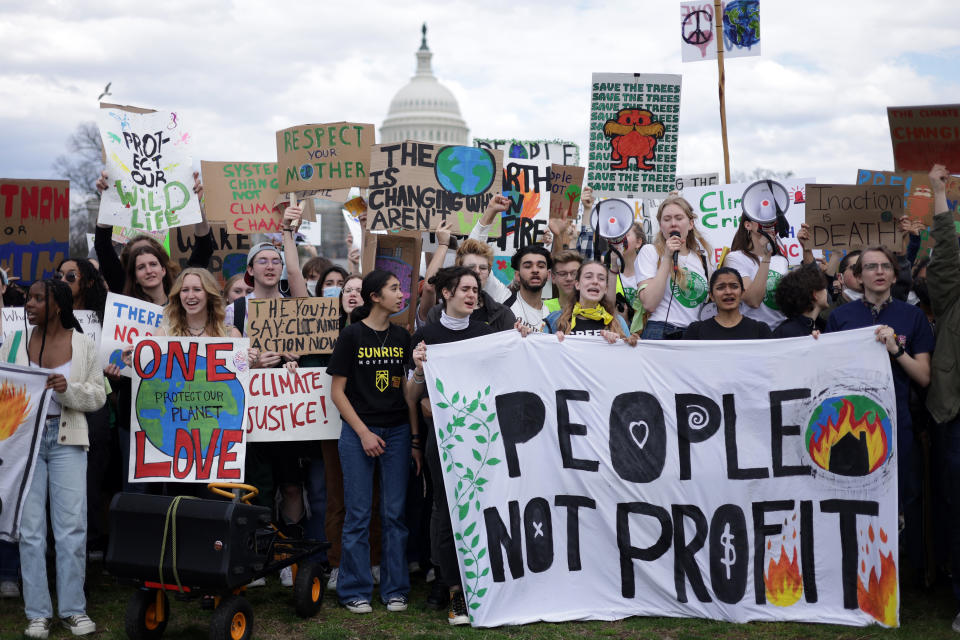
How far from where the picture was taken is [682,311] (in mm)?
6727

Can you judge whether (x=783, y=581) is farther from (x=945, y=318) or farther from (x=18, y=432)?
(x=18, y=432)

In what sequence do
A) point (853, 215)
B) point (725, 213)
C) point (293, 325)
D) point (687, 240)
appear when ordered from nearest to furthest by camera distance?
point (293, 325) → point (687, 240) → point (853, 215) → point (725, 213)

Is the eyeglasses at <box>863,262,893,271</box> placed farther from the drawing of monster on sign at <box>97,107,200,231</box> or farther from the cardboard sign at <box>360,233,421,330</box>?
the drawing of monster on sign at <box>97,107,200,231</box>

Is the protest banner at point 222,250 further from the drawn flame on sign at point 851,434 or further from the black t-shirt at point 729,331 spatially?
the drawn flame on sign at point 851,434

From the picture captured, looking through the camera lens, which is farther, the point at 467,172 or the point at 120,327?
the point at 467,172

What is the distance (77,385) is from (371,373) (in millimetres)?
1780

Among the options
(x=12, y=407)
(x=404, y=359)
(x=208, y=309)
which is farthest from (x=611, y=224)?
(x=12, y=407)

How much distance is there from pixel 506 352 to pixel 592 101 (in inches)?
162

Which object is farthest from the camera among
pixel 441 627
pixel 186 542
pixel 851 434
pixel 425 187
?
pixel 425 187

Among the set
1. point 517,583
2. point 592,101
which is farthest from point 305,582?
point 592,101

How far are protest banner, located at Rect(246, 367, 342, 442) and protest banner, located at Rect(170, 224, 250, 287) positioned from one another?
122 inches

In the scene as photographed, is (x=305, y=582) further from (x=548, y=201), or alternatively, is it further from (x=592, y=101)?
(x=592, y=101)

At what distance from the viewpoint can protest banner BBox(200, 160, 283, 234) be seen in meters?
8.41

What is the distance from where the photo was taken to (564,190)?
940 cm
